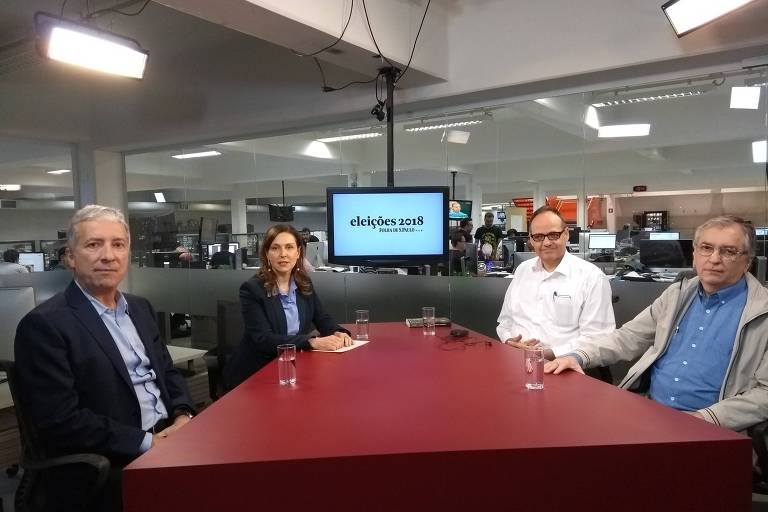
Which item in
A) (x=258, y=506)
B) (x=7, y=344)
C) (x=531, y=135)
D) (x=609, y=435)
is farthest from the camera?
(x=531, y=135)

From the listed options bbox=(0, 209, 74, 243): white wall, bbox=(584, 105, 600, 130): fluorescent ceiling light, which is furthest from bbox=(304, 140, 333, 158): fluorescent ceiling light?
bbox=(0, 209, 74, 243): white wall

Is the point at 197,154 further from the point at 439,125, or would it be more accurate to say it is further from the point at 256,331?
the point at 256,331

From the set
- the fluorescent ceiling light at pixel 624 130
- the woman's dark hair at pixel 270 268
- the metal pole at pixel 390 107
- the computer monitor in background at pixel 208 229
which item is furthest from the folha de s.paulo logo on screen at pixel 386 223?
the computer monitor in background at pixel 208 229

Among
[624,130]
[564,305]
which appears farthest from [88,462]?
[624,130]

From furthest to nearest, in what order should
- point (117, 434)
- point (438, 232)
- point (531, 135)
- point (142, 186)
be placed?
point (142, 186)
point (531, 135)
point (438, 232)
point (117, 434)

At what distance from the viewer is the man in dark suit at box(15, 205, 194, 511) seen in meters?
1.52

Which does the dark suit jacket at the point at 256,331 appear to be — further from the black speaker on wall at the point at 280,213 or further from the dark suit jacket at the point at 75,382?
the black speaker on wall at the point at 280,213

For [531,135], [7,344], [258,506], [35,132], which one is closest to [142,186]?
[35,132]

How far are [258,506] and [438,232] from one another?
258cm

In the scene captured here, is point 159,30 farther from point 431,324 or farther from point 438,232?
point 431,324

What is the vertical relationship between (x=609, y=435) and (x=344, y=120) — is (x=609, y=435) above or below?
below

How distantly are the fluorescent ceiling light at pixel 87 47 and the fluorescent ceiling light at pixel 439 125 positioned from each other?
227cm

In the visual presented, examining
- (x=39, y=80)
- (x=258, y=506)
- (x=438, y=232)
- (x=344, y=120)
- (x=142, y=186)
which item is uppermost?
(x=39, y=80)

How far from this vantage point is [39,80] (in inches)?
219
